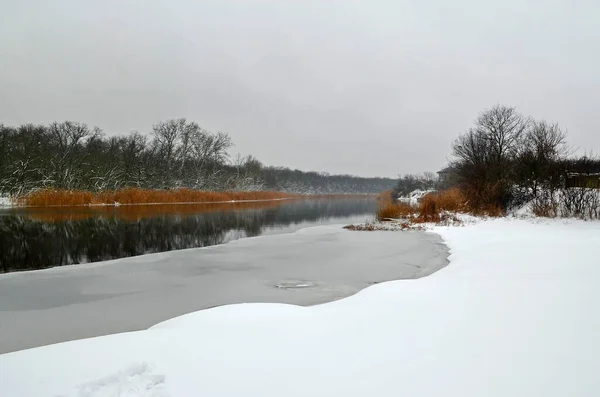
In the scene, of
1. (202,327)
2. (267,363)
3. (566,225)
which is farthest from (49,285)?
(566,225)

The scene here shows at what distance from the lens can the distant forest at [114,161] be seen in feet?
137

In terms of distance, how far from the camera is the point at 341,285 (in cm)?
684

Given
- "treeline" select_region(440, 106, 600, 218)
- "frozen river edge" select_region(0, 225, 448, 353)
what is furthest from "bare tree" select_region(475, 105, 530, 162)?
"frozen river edge" select_region(0, 225, 448, 353)

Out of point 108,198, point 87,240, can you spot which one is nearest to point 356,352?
point 87,240

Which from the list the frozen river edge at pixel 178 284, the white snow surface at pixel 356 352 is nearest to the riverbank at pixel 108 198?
the frozen river edge at pixel 178 284

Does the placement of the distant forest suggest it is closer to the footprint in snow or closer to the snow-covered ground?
the snow-covered ground

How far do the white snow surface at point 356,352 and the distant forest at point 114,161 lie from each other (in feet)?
145

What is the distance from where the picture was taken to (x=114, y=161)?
50562 millimetres

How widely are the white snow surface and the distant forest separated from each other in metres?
44.3

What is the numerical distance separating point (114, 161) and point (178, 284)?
49951 mm

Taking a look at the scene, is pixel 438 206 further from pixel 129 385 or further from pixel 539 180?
pixel 129 385

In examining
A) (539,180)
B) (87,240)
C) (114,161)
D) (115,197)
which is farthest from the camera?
(114,161)

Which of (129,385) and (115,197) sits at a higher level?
(115,197)

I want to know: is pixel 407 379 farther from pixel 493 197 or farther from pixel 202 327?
pixel 493 197
